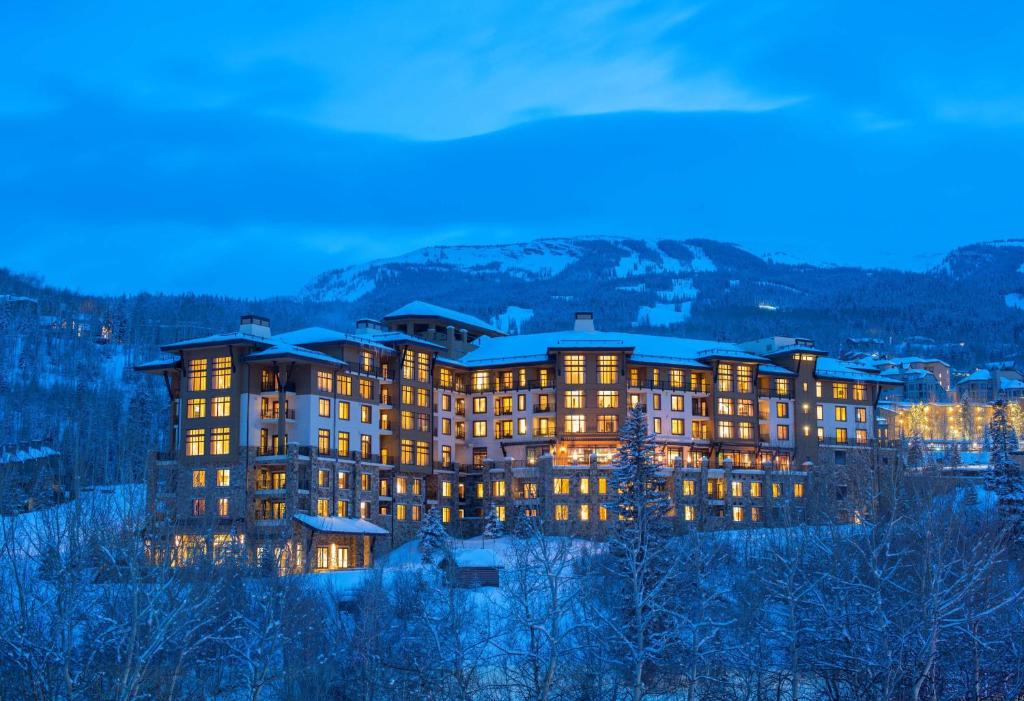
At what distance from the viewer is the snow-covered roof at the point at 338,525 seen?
292 feet

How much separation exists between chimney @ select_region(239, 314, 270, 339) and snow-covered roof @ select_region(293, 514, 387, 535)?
15.0m

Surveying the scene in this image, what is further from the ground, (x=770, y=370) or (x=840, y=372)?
(x=840, y=372)

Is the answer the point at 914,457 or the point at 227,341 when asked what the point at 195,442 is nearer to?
the point at 227,341

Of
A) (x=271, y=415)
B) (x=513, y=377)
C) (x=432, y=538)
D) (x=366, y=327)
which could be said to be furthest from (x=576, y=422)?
(x=271, y=415)

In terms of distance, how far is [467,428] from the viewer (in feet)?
369

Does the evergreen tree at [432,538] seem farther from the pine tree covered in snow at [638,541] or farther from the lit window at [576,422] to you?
the lit window at [576,422]

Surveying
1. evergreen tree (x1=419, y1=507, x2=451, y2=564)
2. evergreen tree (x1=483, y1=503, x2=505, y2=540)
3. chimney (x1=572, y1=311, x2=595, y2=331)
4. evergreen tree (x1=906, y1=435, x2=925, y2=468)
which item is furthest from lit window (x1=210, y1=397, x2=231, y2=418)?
evergreen tree (x1=906, y1=435, x2=925, y2=468)

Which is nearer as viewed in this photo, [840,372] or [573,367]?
[573,367]

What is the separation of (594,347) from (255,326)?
89.4ft

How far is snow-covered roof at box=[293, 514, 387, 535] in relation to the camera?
292 ft

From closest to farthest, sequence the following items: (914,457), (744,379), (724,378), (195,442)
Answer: (195,442) < (914,457) < (724,378) < (744,379)

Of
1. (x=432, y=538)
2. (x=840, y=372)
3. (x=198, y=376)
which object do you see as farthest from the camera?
(x=840, y=372)

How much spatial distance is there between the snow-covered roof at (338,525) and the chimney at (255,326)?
15.0 meters

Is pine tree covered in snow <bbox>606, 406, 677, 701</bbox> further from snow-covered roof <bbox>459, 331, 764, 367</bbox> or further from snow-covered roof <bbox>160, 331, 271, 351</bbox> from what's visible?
snow-covered roof <bbox>160, 331, 271, 351</bbox>
